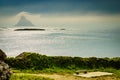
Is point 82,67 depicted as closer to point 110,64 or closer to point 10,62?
point 110,64

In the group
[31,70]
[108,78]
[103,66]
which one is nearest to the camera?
[108,78]

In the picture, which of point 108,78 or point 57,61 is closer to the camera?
point 108,78

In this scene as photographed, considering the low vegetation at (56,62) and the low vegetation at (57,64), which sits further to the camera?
the low vegetation at (56,62)

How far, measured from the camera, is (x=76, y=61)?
75.3ft

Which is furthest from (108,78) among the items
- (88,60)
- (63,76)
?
(88,60)

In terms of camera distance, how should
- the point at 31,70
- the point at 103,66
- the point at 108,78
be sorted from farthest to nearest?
the point at 103,66, the point at 31,70, the point at 108,78

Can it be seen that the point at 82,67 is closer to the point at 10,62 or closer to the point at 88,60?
the point at 88,60

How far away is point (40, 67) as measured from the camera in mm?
21906

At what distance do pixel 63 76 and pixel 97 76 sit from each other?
2.01 meters

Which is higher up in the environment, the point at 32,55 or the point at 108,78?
the point at 32,55

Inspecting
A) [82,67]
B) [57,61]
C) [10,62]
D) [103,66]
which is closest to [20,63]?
[10,62]

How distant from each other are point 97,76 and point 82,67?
11.0ft

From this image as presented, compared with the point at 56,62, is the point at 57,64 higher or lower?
lower

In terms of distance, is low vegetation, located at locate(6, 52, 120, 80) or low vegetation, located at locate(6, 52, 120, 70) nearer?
low vegetation, located at locate(6, 52, 120, 80)
